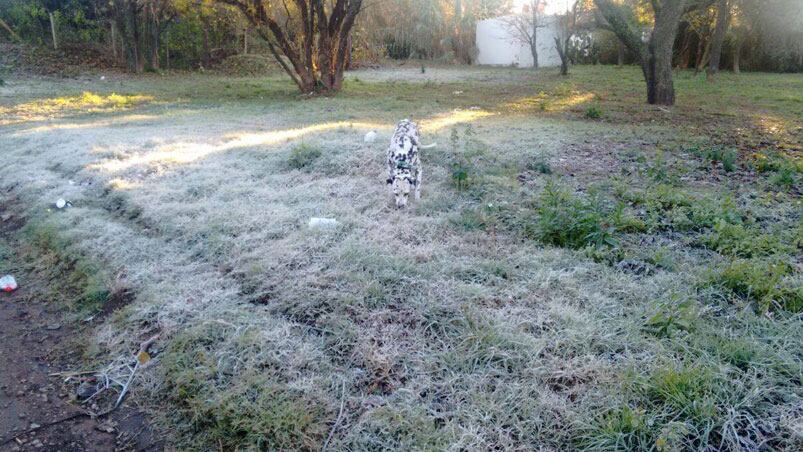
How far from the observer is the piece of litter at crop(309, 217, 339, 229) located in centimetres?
470

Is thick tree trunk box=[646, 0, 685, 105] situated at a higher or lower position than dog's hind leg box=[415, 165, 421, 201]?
higher

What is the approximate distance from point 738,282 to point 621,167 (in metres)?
3.15

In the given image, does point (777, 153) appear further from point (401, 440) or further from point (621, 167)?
point (401, 440)

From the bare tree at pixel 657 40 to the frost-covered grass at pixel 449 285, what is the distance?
4.02 meters

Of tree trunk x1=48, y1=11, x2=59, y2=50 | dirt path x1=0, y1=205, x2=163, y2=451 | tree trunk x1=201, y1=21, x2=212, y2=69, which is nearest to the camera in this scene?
dirt path x1=0, y1=205, x2=163, y2=451

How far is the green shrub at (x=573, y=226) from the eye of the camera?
4281mm

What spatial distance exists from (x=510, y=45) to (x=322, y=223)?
26.4 m

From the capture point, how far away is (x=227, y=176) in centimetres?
631

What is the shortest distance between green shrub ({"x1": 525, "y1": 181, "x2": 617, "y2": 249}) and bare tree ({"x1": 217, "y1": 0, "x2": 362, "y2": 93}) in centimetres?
1064

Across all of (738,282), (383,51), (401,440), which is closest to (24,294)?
(401,440)

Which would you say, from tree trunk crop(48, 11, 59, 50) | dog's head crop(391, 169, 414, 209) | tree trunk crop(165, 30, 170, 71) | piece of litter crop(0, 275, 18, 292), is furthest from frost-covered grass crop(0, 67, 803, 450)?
tree trunk crop(48, 11, 59, 50)

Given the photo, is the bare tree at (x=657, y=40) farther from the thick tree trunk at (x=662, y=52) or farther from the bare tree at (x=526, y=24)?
the bare tree at (x=526, y=24)

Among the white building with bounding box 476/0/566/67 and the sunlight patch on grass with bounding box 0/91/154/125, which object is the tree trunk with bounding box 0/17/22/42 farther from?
the white building with bounding box 476/0/566/67

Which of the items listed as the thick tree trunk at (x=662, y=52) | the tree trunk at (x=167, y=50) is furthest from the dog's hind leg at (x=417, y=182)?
the tree trunk at (x=167, y=50)
